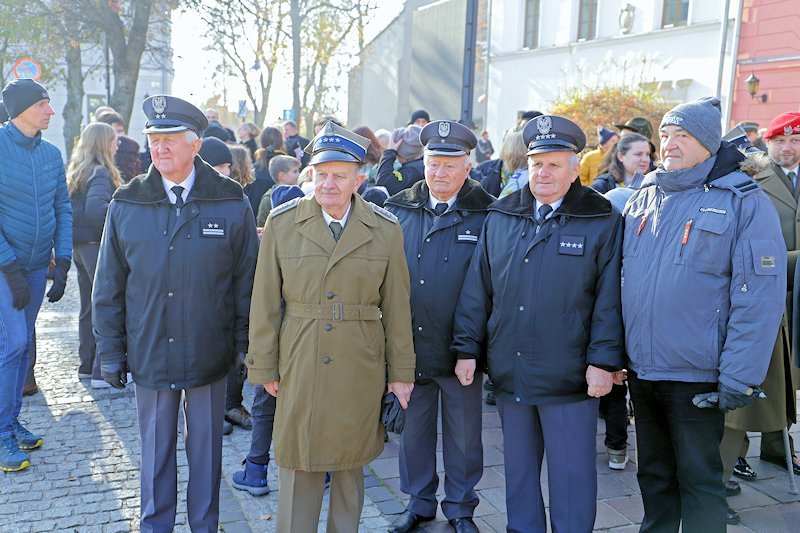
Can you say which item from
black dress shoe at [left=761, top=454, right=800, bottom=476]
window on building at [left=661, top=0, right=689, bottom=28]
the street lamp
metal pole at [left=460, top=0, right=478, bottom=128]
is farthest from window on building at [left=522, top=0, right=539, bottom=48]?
black dress shoe at [left=761, top=454, right=800, bottom=476]

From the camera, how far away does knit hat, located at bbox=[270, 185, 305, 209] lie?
4645 millimetres

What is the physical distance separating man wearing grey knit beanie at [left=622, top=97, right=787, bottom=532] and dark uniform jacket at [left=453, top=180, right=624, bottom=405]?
0.38ft

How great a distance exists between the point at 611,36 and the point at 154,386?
23.7m

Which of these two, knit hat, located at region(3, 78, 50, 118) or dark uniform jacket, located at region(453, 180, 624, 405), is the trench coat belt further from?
knit hat, located at region(3, 78, 50, 118)

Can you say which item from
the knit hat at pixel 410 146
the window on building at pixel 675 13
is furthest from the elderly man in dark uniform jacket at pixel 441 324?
the window on building at pixel 675 13

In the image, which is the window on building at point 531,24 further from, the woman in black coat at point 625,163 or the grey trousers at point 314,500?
the grey trousers at point 314,500

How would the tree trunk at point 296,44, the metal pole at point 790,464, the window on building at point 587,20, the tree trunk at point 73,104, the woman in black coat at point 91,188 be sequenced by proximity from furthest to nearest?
the window on building at point 587,20 → the tree trunk at point 296,44 → the tree trunk at point 73,104 → the woman in black coat at point 91,188 → the metal pole at point 790,464

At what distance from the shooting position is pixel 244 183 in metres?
6.25

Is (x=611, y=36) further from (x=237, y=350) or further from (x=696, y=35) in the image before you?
(x=237, y=350)

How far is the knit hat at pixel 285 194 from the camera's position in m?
4.64

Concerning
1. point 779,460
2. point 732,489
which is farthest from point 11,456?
point 779,460

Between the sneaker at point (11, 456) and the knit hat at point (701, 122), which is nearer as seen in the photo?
the knit hat at point (701, 122)

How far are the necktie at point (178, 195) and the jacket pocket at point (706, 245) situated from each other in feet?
7.78

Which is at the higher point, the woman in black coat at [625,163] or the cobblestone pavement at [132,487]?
the woman in black coat at [625,163]
